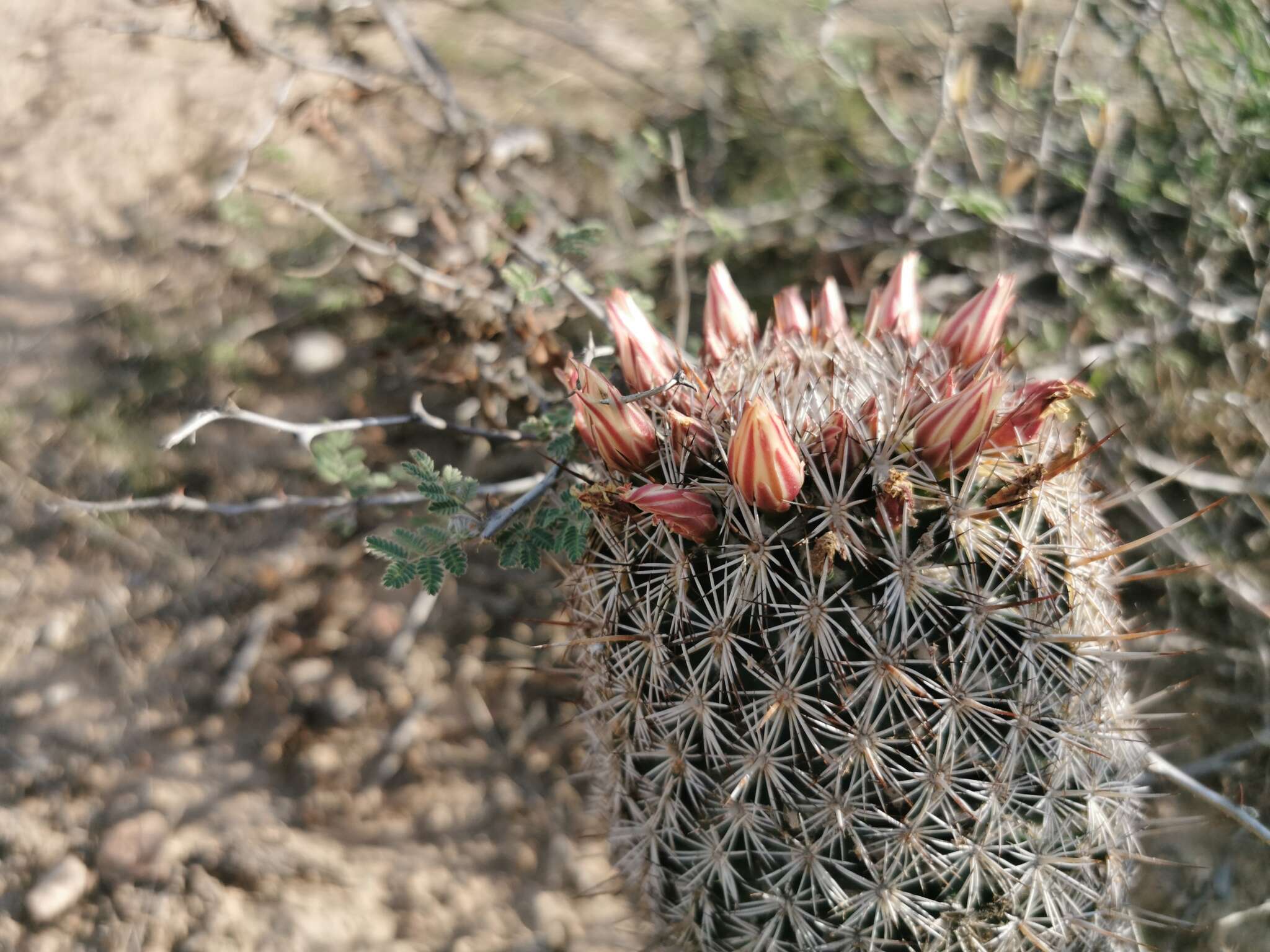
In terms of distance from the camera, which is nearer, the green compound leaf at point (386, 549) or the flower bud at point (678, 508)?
the flower bud at point (678, 508)

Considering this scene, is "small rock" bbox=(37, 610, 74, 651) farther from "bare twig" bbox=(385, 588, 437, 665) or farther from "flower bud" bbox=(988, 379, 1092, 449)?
"flower bud" bbox=(988, 379, 1092, 449)

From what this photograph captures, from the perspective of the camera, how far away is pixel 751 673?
146 cm

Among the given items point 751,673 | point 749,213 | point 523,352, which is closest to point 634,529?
point 751,673

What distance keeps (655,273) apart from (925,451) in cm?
173

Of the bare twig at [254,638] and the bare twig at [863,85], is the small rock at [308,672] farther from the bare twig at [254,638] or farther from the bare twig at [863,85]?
the bare twig at [863,85]

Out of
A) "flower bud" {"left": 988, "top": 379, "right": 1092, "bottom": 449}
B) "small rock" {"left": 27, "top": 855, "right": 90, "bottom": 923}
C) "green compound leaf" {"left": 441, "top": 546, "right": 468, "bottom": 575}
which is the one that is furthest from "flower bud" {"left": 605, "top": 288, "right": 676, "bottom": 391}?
"small rock" {"left": 27, "top": 855, "right": 90, "bottom": 923}

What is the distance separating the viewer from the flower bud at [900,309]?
1.82m

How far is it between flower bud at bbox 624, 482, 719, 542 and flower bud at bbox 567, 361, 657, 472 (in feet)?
0.28

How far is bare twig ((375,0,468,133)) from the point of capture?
267cm

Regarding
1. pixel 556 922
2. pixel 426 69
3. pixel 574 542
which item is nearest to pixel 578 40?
pixel 426 69

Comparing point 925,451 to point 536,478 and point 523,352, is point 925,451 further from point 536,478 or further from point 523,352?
point 523,352

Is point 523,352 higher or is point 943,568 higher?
point 943,568

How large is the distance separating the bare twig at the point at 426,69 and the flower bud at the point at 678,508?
181 cm

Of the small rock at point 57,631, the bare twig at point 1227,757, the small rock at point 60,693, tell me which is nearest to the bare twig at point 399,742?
the small rock at point 60,693
